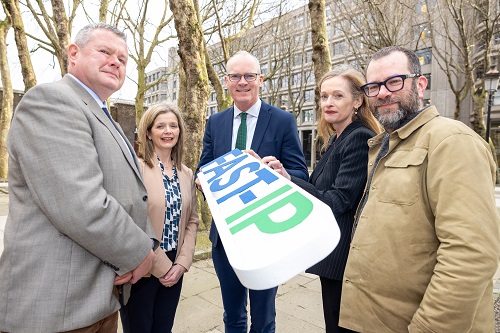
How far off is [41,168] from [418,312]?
1690 mm

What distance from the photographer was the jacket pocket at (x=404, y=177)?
1.48 metres

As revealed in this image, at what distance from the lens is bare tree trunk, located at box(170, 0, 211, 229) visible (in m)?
5.62

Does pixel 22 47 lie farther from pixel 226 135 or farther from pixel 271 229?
pixel 271 229

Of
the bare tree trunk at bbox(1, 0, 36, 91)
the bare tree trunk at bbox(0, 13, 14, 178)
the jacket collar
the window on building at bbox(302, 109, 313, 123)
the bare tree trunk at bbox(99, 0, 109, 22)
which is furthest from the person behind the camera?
the window on building at bbox(302, 109, 313, 123)

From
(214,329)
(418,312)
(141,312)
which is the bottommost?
(214,329)

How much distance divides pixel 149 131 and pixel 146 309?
125cm

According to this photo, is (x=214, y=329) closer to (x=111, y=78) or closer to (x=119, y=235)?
(x=119, y=235)

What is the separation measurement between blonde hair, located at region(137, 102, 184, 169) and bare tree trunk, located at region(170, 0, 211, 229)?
10.6 feet

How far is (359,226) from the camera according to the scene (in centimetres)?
168

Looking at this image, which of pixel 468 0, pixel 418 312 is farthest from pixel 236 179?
pixel 468 0

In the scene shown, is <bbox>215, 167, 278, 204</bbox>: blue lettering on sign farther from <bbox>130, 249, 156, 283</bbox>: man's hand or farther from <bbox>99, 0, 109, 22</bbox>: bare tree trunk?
<bbox>99, 0, 109, 22</bbox>: bare tree trunk

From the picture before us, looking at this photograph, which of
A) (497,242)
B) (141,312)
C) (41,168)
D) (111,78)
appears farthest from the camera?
(141,312)

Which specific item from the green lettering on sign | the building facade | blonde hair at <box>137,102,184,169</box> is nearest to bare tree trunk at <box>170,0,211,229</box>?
blonde hair at <box>137,102,184,169</box>

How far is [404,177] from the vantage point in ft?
4.99
